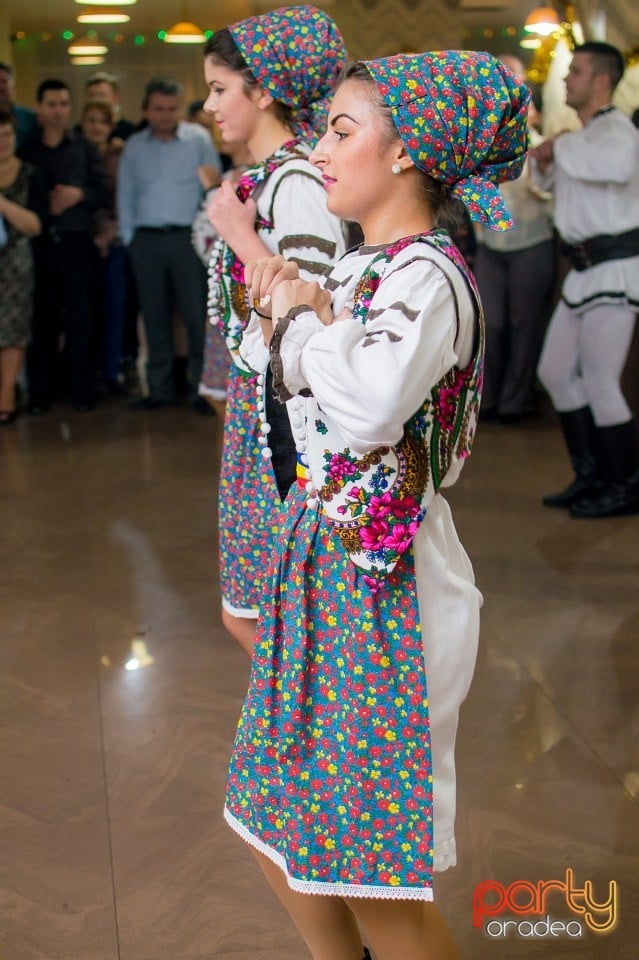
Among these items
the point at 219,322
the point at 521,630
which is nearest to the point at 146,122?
the point at 521,630

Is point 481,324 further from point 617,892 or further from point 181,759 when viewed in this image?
point 181,759

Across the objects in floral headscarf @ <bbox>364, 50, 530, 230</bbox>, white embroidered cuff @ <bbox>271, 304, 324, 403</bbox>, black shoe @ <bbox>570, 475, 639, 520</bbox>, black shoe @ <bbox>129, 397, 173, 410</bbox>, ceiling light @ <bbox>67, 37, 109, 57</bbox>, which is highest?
ceiling light @ <bbox>67, 37, 109, 57</bbox>

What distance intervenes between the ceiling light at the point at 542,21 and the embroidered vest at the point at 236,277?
566 cm

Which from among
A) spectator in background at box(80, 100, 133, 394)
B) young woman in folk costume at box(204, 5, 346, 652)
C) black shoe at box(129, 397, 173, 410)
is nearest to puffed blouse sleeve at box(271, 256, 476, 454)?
young woman in folk costume at box(204, 5, 346, 652)

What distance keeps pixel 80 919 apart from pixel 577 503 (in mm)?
3069

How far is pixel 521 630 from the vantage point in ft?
11.5

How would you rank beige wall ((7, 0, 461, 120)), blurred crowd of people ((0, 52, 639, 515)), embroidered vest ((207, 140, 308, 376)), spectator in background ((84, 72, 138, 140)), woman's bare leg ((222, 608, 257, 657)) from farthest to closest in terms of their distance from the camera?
beige wall ((7, 0, 461, 120)) → spectator in background ((84, 72, 138, 140)) → blurred crowd of people ((0, 52, 639, 515)) → woman's bare leg ((222, 608, 257, 657)) → embroidered vest ((207, 140, 308, 376))

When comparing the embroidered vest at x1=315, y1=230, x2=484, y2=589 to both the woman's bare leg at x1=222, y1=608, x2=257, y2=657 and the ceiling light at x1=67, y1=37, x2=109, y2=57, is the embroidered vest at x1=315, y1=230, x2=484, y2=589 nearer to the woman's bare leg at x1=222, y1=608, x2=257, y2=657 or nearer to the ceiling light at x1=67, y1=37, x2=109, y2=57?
the woman's bare leg at x1=222, y1=608, x2=257, y2=657

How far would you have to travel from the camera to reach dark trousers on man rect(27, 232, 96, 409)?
693 centimetres

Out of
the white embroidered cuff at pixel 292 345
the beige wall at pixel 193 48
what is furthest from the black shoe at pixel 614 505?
the beige wall at pixel 193 48

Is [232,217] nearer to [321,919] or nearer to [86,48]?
[321,919]

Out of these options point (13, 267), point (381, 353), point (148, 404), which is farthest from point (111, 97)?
point (381, 353)

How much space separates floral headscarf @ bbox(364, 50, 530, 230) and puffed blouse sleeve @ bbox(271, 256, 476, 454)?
0.13 meters

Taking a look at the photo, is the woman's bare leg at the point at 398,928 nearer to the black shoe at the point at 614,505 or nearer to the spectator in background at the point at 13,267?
the black shoe at the point at 614,505
